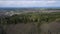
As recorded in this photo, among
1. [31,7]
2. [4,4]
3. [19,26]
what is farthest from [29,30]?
[4,4]

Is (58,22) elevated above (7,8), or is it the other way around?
(7,8)

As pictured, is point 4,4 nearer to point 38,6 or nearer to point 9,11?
point 9,11

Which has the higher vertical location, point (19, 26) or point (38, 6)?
point (38, 6)

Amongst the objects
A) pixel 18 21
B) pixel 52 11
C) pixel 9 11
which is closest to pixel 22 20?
pixel 18 21

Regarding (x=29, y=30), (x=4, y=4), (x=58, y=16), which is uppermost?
(x=4, y=4)

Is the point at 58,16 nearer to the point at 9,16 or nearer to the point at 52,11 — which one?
the point at 52,11
